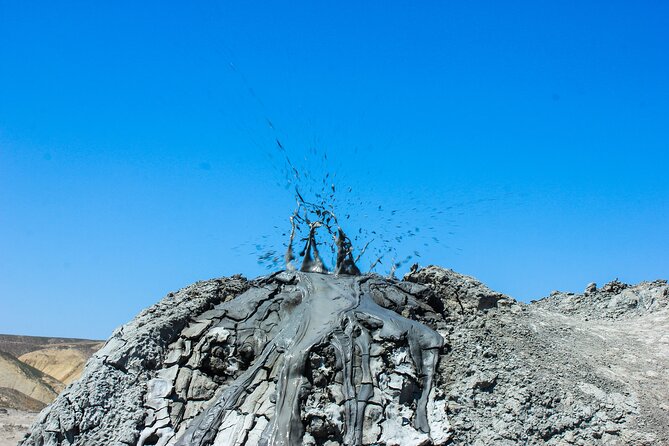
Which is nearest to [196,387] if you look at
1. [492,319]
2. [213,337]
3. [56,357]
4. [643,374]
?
[213,337]

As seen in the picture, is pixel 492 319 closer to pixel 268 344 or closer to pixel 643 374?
pixel 643 374

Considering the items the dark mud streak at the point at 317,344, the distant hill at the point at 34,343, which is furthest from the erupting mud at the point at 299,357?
the distant hill at the point at 34,343

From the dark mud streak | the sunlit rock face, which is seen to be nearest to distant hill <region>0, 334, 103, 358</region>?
the sunlit rock face

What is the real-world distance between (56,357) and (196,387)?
1257 inches

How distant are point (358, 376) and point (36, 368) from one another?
32.2 meters

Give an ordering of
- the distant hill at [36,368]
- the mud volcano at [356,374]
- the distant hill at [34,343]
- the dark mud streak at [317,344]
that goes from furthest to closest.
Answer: the distant hill at [34,343], the distant hill at [36,368], the mud volcano at [356,374], the dark mud streak at [317,344]

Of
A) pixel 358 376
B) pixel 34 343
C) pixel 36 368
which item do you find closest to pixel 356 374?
pixel 358 376

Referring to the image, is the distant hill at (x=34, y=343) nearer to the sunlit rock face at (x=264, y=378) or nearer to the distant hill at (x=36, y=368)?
the distant hill at (x=36, y=368)

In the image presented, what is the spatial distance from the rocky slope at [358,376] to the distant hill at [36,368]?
11.5 m

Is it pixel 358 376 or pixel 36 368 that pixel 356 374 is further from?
pixel 36 368

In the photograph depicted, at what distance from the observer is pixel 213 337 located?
30.0 feet

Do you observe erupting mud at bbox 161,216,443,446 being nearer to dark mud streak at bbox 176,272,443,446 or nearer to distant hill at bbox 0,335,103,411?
dark mud streak at bbox 176,272,443,446

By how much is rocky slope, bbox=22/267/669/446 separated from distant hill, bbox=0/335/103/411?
11541 millimetres

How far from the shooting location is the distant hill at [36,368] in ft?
75.2
